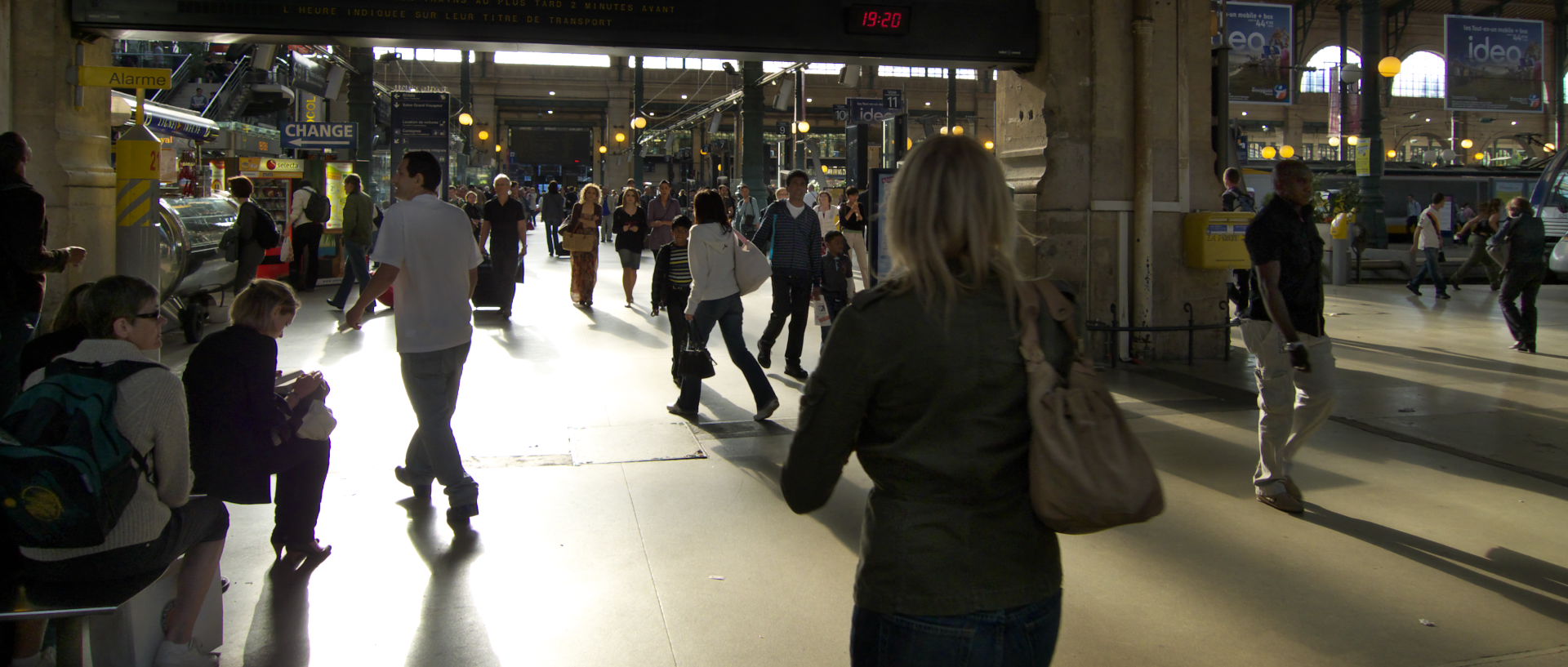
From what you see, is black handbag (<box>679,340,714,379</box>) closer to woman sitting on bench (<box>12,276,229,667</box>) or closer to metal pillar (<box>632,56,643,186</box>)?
woman sitting on bench (<box>12,276,229,667</box>)

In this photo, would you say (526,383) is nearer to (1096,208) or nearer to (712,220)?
(712,220)

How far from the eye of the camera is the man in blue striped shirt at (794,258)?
9.60m

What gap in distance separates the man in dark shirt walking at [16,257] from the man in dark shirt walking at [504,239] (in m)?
7.91

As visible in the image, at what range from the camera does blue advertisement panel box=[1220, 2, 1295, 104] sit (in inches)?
866

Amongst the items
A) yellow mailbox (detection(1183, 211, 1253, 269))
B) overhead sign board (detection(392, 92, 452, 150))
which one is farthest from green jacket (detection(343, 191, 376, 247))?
yellow mailbox (detection(1183, 211, 1253, 269))

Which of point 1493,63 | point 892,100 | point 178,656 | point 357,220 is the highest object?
point 1493,63

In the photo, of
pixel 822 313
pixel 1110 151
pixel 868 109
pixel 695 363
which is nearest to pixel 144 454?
pixel 695 363

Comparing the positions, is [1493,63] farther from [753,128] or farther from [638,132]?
[638,132]

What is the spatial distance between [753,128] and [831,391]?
2645 cm

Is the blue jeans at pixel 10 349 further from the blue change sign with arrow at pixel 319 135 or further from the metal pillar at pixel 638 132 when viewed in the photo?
the metal pillar at pixel 638 132

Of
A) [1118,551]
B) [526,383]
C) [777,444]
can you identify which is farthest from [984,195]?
[526,383]

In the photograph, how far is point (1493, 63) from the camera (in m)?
26.6

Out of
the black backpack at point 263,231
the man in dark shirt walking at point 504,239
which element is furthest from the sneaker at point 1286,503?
the black backpack at point 263,231

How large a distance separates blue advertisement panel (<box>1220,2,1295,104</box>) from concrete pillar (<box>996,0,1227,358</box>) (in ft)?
37.2
